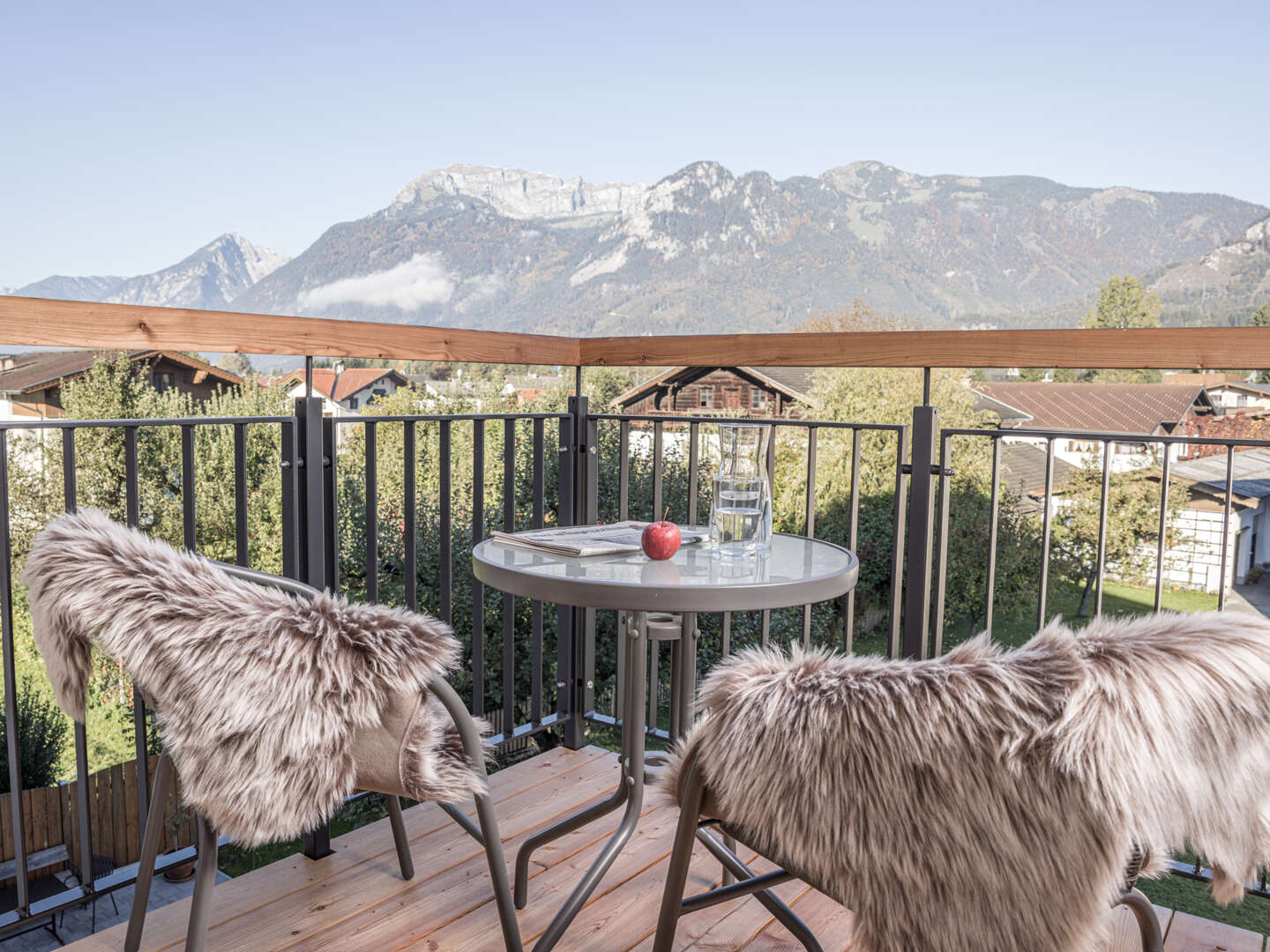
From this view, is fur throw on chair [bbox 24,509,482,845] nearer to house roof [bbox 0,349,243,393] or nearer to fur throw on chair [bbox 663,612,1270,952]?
fur throw on chair [bbox 663,612,1270,952]

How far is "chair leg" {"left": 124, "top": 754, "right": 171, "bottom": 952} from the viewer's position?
1.34 m

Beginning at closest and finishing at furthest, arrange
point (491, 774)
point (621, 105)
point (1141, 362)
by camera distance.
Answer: point (1141, 362) → point (491, 774) → point (621, 105)

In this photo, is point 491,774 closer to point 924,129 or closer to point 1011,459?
point 1011,459

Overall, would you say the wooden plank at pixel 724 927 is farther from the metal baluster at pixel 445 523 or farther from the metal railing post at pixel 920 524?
the metal baluster at pixel 445 523

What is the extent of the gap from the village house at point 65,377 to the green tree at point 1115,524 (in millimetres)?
17785

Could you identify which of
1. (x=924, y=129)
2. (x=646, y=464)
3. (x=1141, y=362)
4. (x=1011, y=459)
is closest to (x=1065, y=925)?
(x=1141, y=362)

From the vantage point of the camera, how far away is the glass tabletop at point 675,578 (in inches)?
51.9

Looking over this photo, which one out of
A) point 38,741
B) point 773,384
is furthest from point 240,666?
point 773,384

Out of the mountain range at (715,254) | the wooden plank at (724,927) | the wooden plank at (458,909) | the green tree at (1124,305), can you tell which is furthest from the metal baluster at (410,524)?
the green tree at (1124,305)

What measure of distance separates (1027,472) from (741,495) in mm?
21317

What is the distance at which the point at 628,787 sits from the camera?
1702mm

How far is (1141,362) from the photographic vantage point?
1745mm

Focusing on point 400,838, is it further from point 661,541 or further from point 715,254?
point 715,254

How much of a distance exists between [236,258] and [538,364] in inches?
2436
